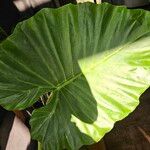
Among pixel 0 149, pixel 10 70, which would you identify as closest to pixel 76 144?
pixel 10 70

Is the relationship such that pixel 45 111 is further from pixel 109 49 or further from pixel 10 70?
pixel 109 49

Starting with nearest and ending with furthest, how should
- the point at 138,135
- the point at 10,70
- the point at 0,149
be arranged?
the point at 10,70 < the point at 0,149 < the point at 138,135

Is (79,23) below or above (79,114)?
above

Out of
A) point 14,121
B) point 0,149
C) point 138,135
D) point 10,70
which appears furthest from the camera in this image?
point 138,135

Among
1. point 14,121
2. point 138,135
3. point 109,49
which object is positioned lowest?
point 138,135

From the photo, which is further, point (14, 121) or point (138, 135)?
point (138, 135)

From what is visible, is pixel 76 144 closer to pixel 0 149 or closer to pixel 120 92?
pixel 120 92
